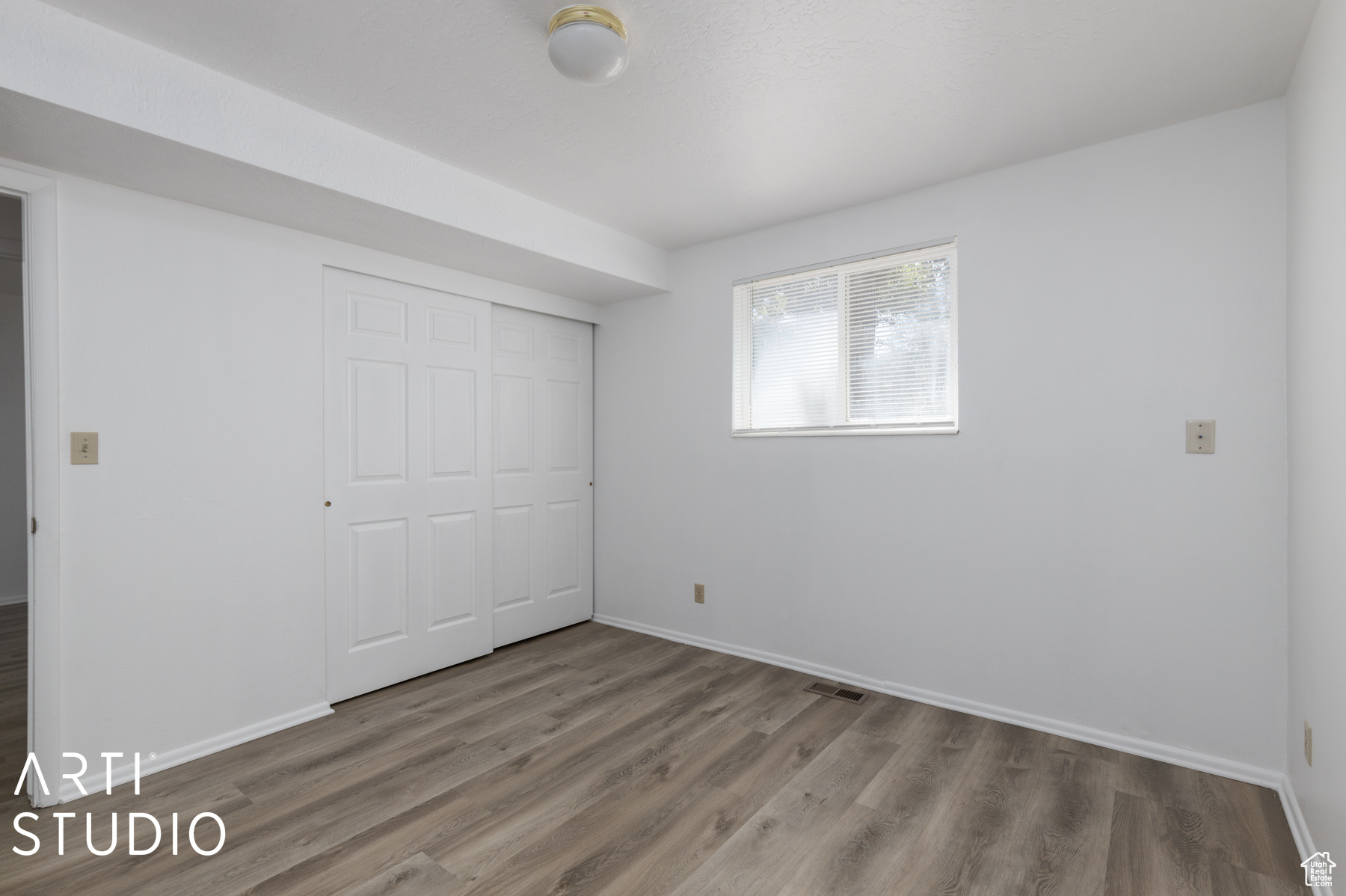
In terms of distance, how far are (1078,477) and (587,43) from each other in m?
2.48

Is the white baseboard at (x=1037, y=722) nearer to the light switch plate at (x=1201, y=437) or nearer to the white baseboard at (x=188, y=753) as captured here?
the light switch plate at (x=1201, y=437)

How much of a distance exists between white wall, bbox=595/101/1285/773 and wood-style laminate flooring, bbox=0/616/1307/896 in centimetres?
30

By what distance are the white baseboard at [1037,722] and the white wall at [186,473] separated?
229 centimetres

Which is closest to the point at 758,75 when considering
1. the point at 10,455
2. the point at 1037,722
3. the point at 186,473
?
the point at 186,473

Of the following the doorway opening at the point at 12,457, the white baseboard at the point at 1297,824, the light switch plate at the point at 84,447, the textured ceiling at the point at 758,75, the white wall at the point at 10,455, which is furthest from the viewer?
the white wall at the point at 10,455

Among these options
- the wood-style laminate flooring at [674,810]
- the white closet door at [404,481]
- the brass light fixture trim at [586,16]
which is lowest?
the wood-style laminate flooring at [674,810]

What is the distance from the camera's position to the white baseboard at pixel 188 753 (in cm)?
230

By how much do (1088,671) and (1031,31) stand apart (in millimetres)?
2397

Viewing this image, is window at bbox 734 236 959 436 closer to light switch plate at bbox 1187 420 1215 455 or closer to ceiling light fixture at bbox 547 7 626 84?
light switch plate at bbox 1187 420 1215 455

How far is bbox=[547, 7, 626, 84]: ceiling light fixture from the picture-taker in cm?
184

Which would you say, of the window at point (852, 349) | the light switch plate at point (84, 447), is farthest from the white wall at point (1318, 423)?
the light switch plate at point (84, 447)

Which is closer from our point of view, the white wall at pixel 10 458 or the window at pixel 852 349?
the window at pixel 852 349

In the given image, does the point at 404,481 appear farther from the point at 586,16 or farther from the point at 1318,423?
the point at 1318,423

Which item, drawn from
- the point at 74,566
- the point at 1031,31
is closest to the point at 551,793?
the point at 74,566
